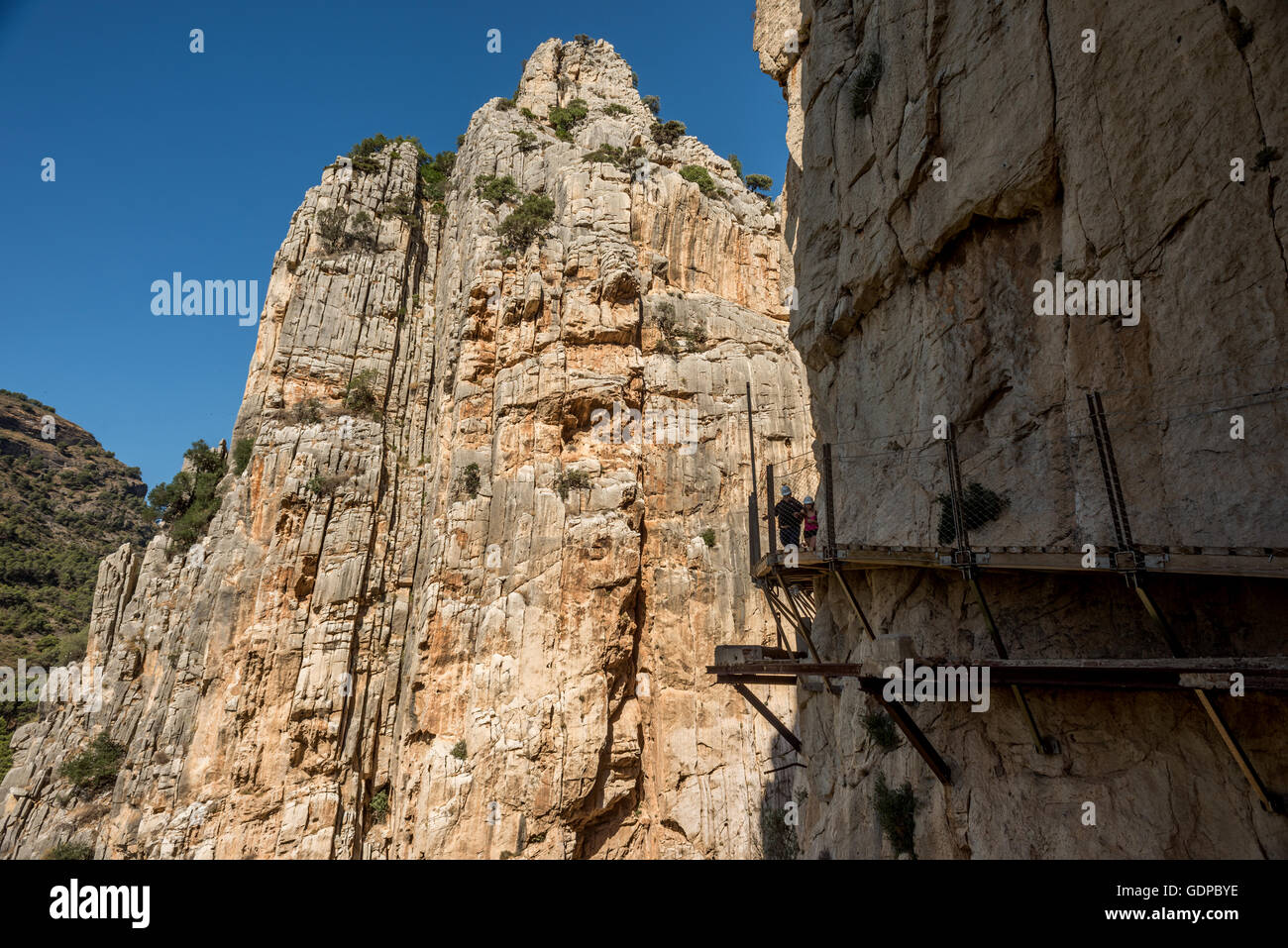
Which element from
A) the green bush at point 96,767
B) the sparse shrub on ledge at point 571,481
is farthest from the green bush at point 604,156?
the green bush at point 96,767

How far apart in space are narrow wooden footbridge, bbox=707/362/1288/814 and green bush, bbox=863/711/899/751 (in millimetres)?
1525

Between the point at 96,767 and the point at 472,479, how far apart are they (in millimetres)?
21740

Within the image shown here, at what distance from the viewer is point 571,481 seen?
30.1 metres

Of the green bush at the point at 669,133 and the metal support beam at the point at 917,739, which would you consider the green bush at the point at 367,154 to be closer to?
the green bush at the point at 669,133

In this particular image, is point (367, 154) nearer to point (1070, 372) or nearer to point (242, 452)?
point (242, 452)

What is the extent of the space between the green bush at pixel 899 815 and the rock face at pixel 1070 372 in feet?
0.78

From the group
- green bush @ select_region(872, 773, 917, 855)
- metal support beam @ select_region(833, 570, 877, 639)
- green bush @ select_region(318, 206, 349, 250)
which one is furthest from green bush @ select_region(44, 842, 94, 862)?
metal support beam @ select_region(833, 570, 877, 639)

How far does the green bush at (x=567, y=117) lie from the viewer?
42.1m

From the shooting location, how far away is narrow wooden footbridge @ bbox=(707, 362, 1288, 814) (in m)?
6.33

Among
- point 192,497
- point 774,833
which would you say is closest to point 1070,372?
point 774,833

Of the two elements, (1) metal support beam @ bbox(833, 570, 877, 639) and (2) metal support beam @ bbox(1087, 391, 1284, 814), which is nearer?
(2) metal support beam @ bbox(1087, 391, 1284, 814)

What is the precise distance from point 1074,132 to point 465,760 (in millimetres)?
25921

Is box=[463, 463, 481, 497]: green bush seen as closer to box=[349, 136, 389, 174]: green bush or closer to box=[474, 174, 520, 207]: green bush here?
box=[474, 174, 520, 207]: green bush
